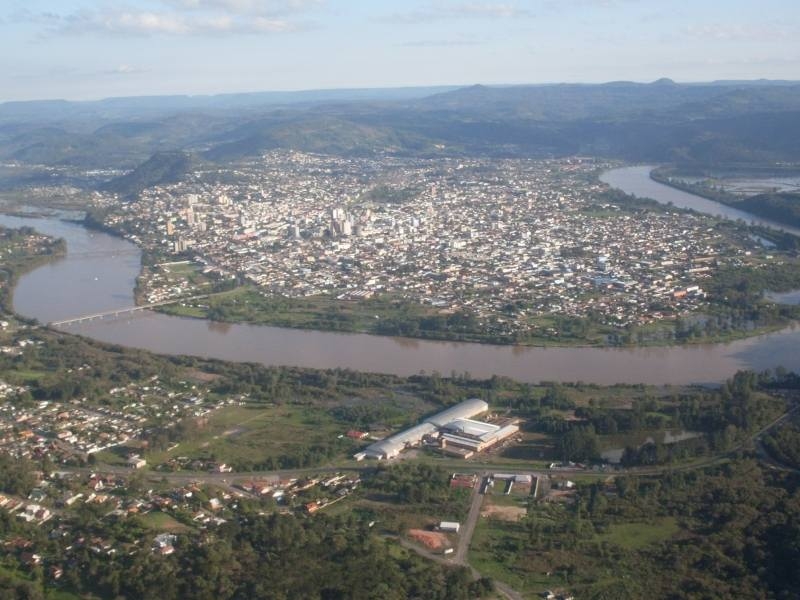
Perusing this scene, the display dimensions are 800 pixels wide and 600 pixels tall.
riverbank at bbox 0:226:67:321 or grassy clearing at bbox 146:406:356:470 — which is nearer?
grassy clearing at bbox 146:406:356:470

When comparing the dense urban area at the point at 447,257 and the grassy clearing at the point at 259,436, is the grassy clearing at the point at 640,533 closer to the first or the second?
the grassy clearing at the point at 259,436

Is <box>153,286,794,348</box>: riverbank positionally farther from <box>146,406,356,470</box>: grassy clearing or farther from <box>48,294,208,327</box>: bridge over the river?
<box>146,406,356,470</box>: grassy clearing

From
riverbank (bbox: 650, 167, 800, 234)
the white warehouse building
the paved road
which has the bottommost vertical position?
the paved road

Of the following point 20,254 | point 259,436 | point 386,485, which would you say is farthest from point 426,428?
point 20,254

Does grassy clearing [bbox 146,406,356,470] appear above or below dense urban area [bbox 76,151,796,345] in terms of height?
below

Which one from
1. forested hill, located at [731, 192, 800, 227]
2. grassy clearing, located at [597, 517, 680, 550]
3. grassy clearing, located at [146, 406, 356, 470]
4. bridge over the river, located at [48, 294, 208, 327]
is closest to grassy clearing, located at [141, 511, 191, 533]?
grassy clearing, located at [146, 406, 356, 470]

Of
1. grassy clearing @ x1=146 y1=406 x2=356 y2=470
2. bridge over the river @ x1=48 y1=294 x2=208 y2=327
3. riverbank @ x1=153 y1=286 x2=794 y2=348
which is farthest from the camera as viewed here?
bridge over the river @ x1=48 y1=294 x2=208 y2=327

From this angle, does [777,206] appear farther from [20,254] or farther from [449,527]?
[449,527]

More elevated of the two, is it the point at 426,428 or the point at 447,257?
the point at 447,257

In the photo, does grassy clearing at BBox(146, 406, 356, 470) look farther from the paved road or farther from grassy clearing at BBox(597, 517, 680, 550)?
grassy clearing at BBox(597, 517, 680, 550)

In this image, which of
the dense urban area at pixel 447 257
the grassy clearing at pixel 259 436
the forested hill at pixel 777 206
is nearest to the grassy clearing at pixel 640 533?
the grassy clearing at pixel 259 436

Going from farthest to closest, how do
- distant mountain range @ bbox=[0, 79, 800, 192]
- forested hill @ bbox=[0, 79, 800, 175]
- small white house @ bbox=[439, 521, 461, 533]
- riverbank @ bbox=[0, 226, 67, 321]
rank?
forested hill @ bbox=[0, 79, 800, 175] → distant mountain range @ bbox=[0, 79, 800, 192] → riverbank @ bbox=[0, 226, 67, 321] → small white house @ bbox=[439, 521, 461, 533]

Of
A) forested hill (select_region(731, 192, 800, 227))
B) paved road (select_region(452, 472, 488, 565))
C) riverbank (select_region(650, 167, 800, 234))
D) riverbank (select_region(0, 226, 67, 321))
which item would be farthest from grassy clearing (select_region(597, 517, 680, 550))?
forested hill (select_region(731, 192, 800, 227))

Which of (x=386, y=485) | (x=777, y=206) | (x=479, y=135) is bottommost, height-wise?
(x=386, y=485)
